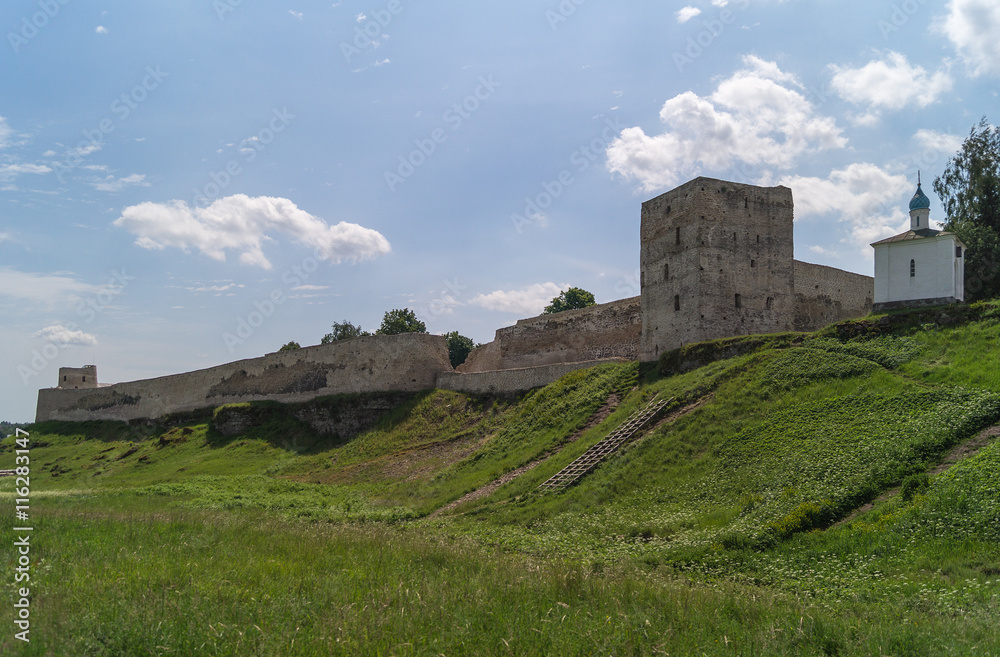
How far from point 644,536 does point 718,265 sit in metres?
16.3

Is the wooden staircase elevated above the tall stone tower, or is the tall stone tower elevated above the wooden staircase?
the tall stone tower

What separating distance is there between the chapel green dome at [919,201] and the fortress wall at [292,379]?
23.1 meters

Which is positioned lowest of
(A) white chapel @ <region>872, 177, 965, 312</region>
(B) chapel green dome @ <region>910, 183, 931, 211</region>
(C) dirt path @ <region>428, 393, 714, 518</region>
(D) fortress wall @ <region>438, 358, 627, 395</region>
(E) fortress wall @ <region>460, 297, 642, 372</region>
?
(C) dirt path @ <region>428, 393, 714, 518</region>

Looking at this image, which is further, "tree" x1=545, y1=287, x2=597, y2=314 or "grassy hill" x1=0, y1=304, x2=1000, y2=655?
"tree" x1=545, y1=287, x2=597, y2=314

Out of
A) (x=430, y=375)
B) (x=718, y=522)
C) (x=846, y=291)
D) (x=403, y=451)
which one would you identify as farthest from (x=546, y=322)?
(x=718, y=522)

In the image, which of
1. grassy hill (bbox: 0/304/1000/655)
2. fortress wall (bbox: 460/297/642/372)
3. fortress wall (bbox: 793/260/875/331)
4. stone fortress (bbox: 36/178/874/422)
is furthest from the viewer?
fortress wall (bbox: 460/297/642/372)

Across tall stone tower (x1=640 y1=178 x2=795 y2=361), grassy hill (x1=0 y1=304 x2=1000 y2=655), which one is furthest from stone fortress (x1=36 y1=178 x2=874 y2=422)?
grassy hill (x1=0 y1=304 x2=1000 y2=655)

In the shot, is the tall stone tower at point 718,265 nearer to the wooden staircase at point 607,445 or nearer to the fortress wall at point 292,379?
the wooden staircase at point 607,445

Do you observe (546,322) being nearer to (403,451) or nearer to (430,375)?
(430,375)

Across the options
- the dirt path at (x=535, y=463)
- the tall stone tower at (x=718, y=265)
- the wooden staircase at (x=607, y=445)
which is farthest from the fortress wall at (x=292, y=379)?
the wooden staircase at (x=607, y=445)

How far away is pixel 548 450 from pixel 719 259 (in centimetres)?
1085

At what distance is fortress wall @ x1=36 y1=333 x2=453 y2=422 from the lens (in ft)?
119

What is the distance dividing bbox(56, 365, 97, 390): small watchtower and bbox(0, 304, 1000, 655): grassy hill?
38178 mm

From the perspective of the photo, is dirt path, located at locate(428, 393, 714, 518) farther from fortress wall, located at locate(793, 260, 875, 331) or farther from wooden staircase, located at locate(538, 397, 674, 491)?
fortress wall, located at locate(793, 260, 875, 331)
